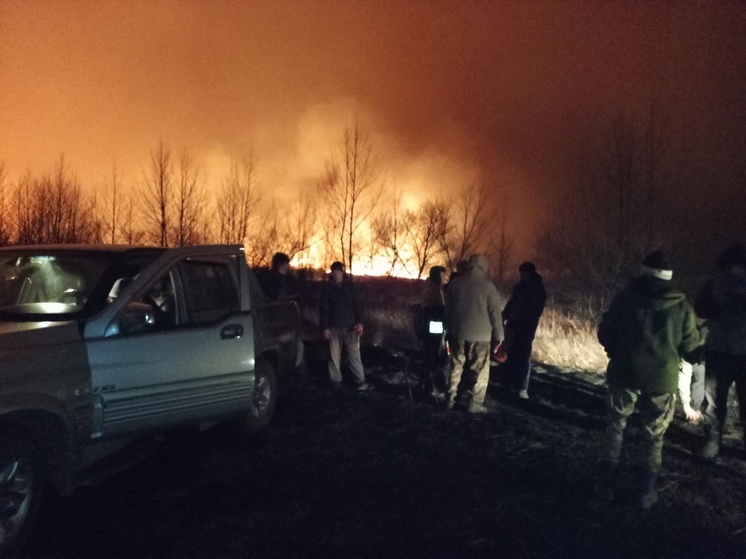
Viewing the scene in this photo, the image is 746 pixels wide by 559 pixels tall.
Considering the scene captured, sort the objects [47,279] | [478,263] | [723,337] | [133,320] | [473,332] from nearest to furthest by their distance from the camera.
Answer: [133,320] → [47,279] → [723,337] → [473,332] → [478,263]

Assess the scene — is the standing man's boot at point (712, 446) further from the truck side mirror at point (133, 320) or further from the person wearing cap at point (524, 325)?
the truck side mirror at point (133, 320)

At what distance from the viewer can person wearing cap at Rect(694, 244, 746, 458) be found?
5738mm

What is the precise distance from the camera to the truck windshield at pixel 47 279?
5332 mm

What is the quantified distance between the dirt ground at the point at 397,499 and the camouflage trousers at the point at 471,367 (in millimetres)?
467

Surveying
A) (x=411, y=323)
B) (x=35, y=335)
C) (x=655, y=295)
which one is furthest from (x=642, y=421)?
(x=411, y=323)

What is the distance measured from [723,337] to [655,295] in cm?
127

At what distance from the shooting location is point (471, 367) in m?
7.79

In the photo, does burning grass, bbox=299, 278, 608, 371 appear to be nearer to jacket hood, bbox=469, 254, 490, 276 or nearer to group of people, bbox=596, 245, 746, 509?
jacket hood, bbox=469, 254, 490, 276

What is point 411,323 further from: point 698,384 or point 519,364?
point 698,384

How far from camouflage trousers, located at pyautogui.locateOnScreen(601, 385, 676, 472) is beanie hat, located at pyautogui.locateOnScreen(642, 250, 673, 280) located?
2.83 ft

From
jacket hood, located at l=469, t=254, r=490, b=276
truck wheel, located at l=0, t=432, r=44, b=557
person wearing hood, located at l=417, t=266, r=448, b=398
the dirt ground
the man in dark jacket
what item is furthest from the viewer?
the man in dark jacket

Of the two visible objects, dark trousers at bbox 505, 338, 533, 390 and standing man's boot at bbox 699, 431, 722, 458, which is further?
dark trousers at bbox 505, 338, 533, 390

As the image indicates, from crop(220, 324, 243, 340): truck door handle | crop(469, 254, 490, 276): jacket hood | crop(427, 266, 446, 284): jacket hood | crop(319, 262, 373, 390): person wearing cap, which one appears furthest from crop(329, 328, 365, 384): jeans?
crop(220, 324, 243, 340): truck door handle

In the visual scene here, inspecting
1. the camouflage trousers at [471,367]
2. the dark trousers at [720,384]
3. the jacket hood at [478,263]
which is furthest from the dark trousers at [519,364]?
the dark trousers at [720,384]
